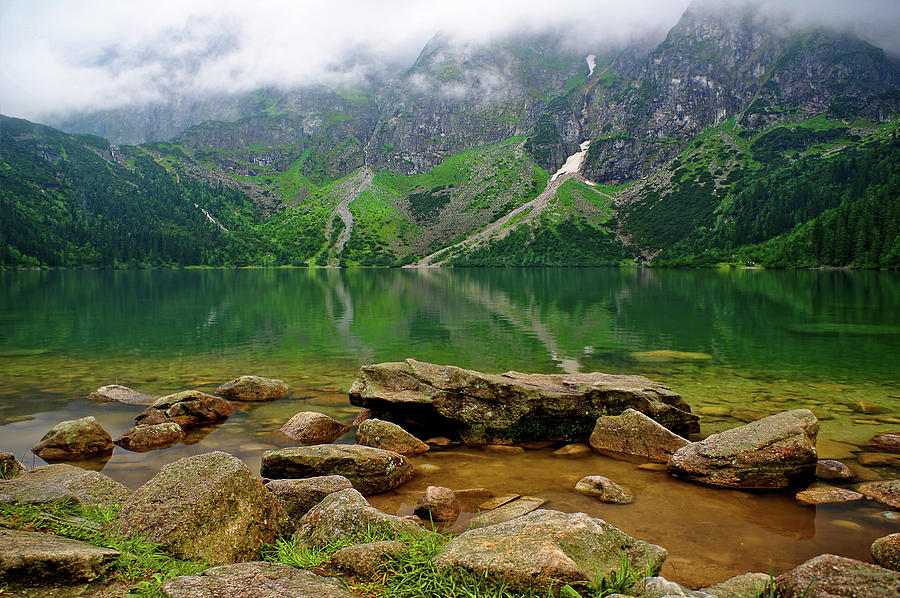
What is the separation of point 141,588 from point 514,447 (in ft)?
38.9

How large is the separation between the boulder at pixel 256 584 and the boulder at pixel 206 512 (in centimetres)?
165

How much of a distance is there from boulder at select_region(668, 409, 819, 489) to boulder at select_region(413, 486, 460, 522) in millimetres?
6021

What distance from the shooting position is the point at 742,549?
29.9 ft

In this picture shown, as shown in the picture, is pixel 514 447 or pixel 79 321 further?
pixel 79 321

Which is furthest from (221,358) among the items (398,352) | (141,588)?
(141,588)

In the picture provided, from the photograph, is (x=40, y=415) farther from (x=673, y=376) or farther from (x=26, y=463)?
(x=673, y=376)

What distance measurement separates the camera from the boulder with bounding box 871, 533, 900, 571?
→ 745 centimetres

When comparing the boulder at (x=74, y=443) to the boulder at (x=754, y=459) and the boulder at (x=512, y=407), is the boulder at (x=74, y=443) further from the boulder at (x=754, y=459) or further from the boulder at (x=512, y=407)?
the boulder at (x=754, y=459)

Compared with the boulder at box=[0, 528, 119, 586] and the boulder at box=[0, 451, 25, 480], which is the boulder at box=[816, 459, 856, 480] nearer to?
the boulder at box=[0, 528, 119, 586]

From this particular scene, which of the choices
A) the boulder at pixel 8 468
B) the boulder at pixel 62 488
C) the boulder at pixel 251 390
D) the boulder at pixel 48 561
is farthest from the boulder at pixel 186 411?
the boulder at pixel 48 561

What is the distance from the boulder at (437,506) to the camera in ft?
34.6

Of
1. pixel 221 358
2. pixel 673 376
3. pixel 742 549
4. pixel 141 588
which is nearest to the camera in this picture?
pixel 141 588

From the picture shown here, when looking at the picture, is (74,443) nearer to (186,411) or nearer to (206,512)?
(186,411)

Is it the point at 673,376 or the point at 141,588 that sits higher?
the point at 141,588
